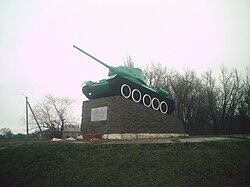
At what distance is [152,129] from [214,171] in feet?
32.0

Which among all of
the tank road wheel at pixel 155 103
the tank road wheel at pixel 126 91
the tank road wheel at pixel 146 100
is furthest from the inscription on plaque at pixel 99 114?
the tank road wheel at pixel 155 103

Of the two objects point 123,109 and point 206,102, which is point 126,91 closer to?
point 123,109

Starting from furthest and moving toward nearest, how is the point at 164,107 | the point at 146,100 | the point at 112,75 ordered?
1. the point at 164,107
2. the point at 146,100
3. the point at 112,75

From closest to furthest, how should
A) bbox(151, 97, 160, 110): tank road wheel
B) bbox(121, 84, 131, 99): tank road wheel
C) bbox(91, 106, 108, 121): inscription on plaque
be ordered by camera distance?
1. bbox(121, 84, 131, 99): tank road wheel
2. bbox(91, 106, 108, 121): inscription on plaque
3. bbox(151, 97, 160, 110): tank road wheel

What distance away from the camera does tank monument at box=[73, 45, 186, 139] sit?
1424 centimetres

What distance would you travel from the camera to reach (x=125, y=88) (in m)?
15.0

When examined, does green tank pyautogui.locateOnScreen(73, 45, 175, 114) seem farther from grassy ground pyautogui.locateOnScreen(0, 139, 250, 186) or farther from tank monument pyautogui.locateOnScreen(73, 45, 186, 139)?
grassy ground pyautogui.locateOnScreen(0, 139, 250, 186)

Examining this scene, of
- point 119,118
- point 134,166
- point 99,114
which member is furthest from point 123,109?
point 134,166

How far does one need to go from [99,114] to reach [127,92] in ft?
7.93

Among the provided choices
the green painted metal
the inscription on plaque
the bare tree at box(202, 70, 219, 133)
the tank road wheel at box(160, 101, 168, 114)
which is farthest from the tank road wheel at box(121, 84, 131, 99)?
the bare tree at box(202, 70, 219, 133)

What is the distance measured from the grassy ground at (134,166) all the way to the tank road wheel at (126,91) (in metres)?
6.48

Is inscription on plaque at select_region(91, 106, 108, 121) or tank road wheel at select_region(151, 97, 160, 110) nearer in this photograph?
inscription on plaque at select_region(91, 106, 108, 121)

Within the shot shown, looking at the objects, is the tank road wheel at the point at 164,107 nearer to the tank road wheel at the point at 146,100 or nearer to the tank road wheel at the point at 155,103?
the tank road wheel at the point at 155,103

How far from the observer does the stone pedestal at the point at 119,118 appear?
557 inches
